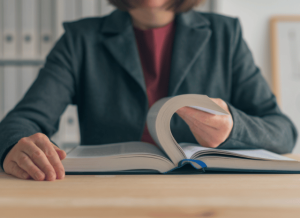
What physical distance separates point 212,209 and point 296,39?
71.9 inches

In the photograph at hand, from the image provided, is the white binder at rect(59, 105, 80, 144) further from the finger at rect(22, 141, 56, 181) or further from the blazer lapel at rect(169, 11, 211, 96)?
the finger at rect(22, 141, 56, 181)

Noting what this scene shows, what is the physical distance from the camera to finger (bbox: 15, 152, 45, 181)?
0.40m

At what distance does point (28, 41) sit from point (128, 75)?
955 mm

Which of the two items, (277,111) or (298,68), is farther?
(298,68)

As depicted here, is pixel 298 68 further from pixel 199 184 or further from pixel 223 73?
pixel 199 184

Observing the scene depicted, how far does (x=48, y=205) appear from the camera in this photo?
0.28 meters

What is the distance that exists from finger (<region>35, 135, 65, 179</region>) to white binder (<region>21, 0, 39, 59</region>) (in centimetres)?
124

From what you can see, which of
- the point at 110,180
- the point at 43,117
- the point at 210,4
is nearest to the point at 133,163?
the point at 110,180

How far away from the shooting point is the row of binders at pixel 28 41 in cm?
152

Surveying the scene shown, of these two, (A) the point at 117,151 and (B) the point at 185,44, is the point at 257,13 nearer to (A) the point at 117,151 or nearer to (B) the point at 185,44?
(B) the point at 185,44

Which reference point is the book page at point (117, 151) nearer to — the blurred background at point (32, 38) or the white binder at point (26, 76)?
the blurred background at point (32, 38)

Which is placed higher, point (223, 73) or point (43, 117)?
point (223, 73)

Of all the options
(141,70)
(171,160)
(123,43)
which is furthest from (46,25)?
(171,160)

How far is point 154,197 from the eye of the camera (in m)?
0.30
